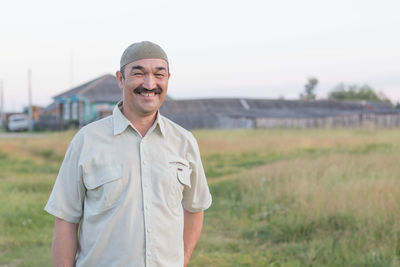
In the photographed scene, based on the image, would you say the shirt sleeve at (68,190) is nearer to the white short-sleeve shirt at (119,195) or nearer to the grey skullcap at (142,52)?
the white short-sleeve shirt at (119,195)

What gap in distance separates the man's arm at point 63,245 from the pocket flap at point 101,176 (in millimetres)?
236

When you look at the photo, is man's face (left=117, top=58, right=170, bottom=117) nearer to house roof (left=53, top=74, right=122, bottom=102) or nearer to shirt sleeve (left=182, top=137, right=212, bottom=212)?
shirt sleeve (left=182, top=137, right=212, bottom=212)

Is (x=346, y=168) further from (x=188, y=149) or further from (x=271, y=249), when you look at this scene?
(x=188, y=149)

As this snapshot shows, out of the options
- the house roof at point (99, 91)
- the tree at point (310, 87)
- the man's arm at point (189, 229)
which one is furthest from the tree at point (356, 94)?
the man's arm at point (189, 229)

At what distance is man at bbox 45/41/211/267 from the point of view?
2.15 metres

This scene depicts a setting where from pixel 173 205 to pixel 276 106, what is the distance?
4412cm

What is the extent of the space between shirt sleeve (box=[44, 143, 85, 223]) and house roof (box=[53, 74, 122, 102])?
1334 inches

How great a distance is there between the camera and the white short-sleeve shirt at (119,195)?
2146 mm

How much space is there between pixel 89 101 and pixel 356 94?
156ft

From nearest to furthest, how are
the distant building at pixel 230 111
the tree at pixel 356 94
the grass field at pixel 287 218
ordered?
the grass field at pixel 287 218 → the distant building at pixel 230 111 → the tree at pixel 356 94

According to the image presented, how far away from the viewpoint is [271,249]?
245 inches

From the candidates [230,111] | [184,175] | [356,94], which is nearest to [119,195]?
[184,175]

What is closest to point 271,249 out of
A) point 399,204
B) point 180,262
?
point 399,204

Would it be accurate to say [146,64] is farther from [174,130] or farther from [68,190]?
[68,190]
